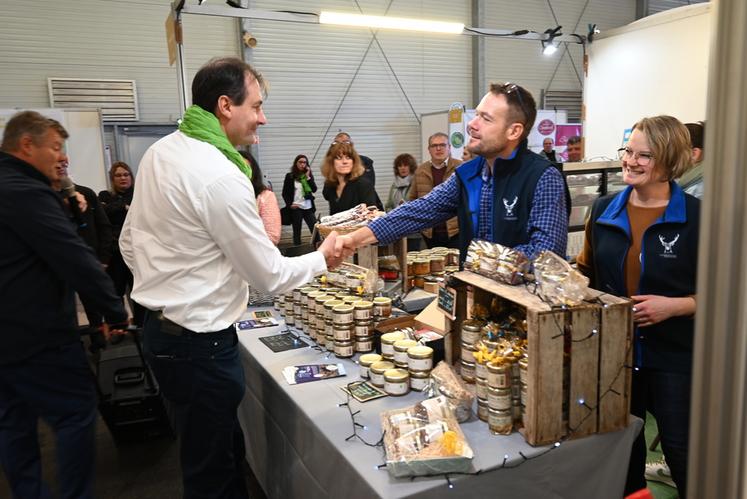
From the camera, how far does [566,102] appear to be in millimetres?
11312

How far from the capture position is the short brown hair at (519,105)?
6.47 feet

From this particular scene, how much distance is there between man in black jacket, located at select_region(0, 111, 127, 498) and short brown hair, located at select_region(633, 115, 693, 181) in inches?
85.0

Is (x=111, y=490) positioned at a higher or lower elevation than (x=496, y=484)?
lower

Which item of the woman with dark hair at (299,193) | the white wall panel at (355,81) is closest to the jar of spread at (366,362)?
the woman with dark hair at (299,193)

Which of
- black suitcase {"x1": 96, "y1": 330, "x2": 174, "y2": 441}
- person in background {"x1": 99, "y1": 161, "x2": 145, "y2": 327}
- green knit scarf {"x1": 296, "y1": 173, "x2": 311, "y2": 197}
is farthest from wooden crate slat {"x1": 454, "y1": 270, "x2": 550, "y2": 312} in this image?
green knit scarf {"x1": 296, "y1": 173, "x2": 311, "y2": 197}

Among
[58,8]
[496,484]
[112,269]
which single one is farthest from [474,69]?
[496,484]

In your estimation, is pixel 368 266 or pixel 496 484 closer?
pixel 496 484

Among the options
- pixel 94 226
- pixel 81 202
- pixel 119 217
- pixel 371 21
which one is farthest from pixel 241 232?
pixel 371 21

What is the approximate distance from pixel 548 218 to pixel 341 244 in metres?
0.80

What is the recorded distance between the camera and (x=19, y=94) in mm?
7461

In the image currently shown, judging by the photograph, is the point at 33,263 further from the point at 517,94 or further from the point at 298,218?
the point at 298,218

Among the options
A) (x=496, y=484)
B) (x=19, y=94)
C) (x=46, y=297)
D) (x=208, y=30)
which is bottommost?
(x=496, y=484)

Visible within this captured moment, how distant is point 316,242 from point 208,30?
630cm

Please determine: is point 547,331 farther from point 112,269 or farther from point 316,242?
point 112,269
